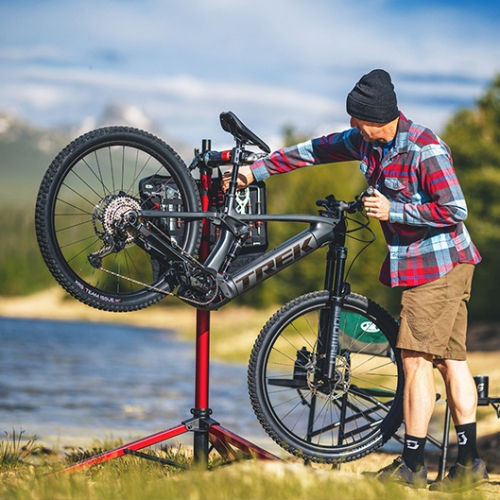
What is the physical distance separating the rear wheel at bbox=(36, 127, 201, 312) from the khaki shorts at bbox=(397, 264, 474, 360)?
1.21m

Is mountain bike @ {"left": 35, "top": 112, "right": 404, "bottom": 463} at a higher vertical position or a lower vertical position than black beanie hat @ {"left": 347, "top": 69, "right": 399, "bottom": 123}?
lower

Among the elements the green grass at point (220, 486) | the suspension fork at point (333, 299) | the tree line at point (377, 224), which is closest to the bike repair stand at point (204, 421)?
the green grass at point (220, 486)

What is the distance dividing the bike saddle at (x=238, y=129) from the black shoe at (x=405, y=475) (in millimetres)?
1920

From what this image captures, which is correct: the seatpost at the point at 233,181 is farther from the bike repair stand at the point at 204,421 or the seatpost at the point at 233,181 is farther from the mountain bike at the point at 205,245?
the bike repair stand at the point at 204,421

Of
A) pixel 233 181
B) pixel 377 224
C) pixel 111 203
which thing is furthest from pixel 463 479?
pixel 377 224

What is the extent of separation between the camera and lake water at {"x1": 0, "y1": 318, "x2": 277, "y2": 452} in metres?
11.4

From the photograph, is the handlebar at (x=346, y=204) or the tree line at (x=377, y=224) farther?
the tree line at (x=377, y=224)

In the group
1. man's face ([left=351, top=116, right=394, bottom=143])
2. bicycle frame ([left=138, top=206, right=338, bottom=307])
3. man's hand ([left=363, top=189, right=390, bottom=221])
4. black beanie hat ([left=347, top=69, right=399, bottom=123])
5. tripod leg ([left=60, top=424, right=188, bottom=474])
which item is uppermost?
black beanie hat ([left=347, top=69, right=399, bottom=123])

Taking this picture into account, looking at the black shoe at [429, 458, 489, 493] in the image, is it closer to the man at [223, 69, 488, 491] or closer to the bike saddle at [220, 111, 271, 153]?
the man at [223, 69, 488, 491]

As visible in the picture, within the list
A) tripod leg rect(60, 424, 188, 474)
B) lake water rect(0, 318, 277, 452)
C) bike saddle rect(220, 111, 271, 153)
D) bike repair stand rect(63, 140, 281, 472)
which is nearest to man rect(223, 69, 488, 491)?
bike saddle rect(220, 111, 271, 153)

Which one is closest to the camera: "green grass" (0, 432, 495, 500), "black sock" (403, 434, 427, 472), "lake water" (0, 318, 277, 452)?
"green grass" (0, 432, 495, 500)

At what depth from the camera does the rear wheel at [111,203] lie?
4.61 meters

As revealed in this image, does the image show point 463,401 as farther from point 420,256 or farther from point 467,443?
point 420,256

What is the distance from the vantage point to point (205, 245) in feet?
16.7
